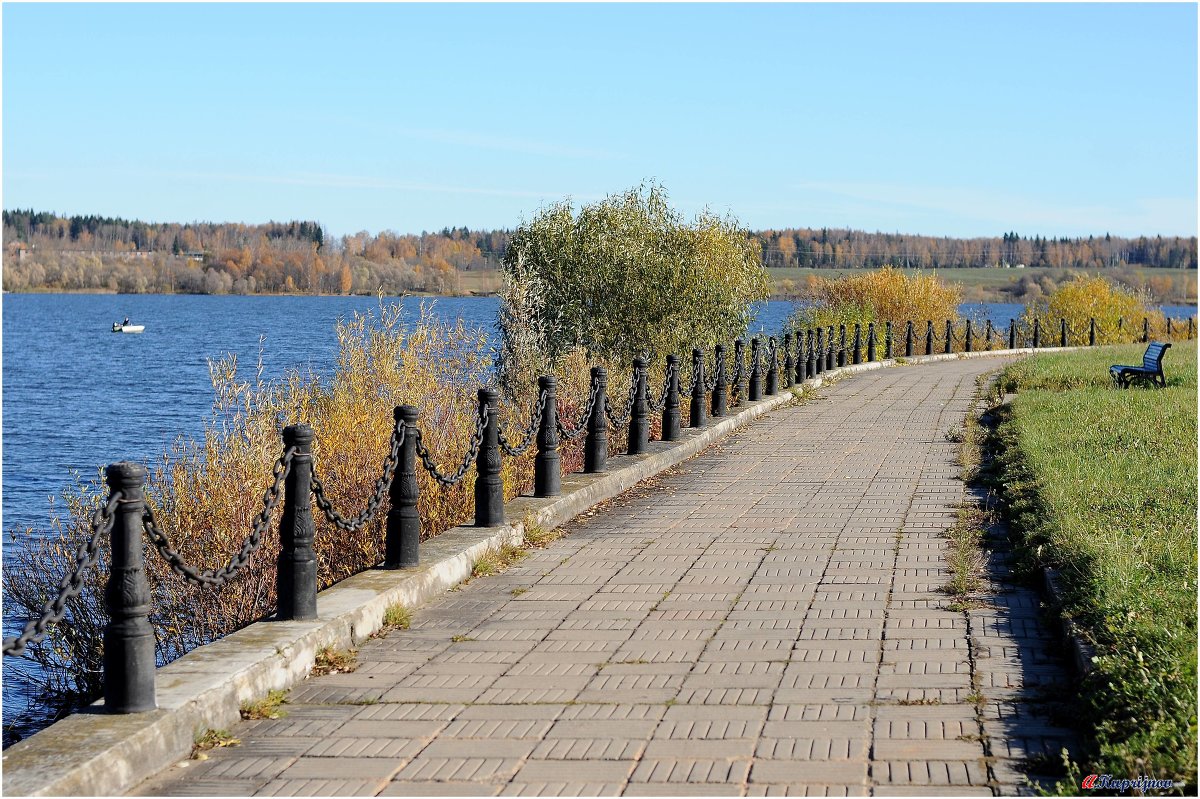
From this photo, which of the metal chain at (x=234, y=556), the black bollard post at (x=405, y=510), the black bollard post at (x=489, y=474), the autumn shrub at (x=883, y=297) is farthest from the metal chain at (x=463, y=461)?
the autumn shrub at (x=883, y=297)

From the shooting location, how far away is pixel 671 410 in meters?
16.7

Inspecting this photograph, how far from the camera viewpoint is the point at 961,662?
6.84 meters

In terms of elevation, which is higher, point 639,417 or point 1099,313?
point 1099,313

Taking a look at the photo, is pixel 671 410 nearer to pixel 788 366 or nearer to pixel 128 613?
pixel 788 366

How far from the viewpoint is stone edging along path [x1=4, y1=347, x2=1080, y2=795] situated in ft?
16.7

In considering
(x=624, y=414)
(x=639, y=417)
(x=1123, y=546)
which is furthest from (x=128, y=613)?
(x=639, y=417)

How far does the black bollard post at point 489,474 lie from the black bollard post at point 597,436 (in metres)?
3.09

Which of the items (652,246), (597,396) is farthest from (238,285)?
(597,396)

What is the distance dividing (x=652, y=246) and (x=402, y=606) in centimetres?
2111

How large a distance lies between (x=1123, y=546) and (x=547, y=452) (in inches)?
201

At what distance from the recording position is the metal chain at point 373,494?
7.65 m

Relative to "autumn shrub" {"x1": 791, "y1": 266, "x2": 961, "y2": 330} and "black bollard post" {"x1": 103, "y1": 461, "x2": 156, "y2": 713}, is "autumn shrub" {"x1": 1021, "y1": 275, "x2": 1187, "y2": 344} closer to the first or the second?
"autumn shrub" {"x1": 791, "y1": 266, "x2": 961, "y2": 330}

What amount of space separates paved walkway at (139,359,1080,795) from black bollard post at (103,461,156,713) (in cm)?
41

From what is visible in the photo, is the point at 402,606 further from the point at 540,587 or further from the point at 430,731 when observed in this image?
the point at 430,731
